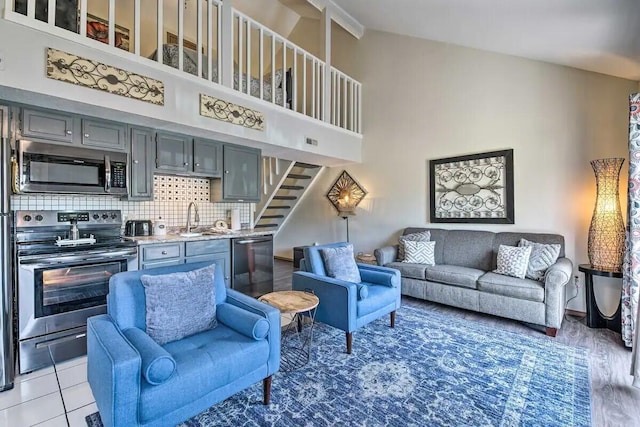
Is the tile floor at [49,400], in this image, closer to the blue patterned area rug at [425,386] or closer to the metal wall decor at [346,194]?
the blue patterned area rug at [425,386]

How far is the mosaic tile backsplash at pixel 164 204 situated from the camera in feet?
9.23

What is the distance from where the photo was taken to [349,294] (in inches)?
103

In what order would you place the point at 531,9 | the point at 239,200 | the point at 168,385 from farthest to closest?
the point at 239,200, the point at 531,9, the point at 168,385

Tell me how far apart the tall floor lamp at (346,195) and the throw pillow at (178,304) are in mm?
3786

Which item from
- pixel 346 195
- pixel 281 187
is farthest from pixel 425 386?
pixel 281 187

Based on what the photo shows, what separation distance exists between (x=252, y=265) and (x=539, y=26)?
4.00 m

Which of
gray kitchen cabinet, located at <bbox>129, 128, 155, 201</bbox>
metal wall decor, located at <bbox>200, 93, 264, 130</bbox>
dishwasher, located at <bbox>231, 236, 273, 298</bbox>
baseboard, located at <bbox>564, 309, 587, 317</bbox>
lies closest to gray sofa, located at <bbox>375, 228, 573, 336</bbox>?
baseboard, located at <bbox>564, 309, 587, 317</bbox>

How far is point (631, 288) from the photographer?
2.62 m

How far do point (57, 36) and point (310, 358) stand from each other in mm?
3162

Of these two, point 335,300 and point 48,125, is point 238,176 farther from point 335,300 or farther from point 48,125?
point 335,300

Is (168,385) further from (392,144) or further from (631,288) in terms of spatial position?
(392,144)

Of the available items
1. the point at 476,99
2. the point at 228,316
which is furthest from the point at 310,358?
the point at 476,99

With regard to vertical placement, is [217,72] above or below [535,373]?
above

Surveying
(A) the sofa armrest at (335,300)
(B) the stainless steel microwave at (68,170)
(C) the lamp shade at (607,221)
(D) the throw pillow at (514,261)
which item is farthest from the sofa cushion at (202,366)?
(C) the lamp shade at (607,221)
